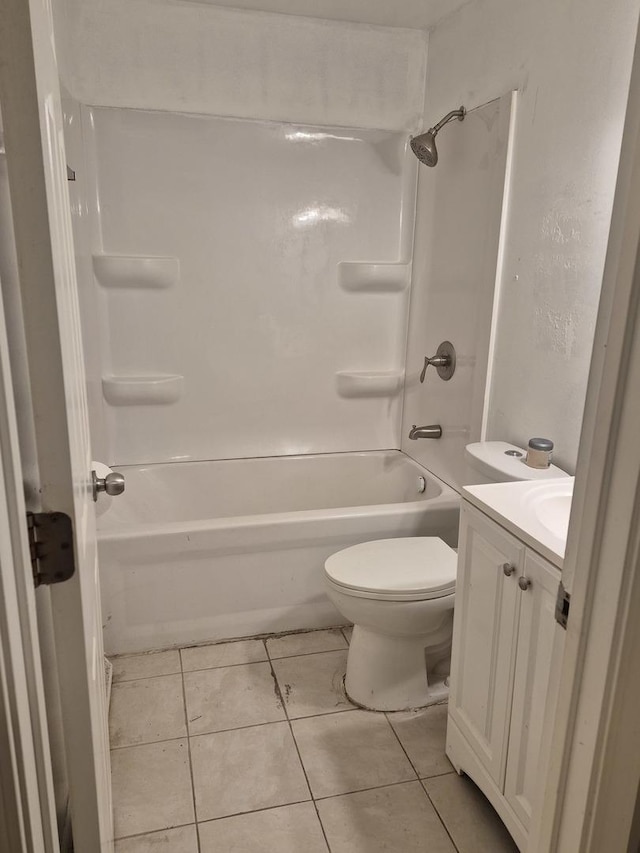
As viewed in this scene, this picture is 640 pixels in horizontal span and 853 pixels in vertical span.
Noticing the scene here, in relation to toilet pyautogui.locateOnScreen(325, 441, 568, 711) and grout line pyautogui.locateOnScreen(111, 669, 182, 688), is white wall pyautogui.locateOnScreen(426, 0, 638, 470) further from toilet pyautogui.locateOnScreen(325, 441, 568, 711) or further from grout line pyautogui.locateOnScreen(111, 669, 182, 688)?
grout line pyautogui.locateOnScreen(111, 669, 182, 688)

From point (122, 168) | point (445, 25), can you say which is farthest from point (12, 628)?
point (445, 25)

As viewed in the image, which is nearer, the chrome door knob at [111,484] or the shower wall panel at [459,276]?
the chrome door knob at [111,484]

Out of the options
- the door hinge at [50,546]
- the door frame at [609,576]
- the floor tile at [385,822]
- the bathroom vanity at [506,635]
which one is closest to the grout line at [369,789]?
the floor tile at [385,822]

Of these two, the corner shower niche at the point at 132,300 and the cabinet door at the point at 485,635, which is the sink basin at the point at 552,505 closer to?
the cabinet door at the point at 485,635

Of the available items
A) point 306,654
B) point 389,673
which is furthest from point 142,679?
point 389,673

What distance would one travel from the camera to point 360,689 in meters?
2.00

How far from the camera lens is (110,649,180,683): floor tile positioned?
2.13 m

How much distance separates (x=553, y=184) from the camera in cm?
190

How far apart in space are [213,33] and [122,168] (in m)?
0.64

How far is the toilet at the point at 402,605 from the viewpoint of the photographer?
185cm

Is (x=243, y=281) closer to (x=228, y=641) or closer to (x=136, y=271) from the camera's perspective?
(x=136, y=271)

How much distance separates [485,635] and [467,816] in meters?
0.50

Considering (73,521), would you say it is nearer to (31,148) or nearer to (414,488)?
(31,148)

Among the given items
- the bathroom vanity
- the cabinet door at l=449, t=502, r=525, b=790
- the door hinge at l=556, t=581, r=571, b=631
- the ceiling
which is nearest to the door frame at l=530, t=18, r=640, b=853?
the door hinge at l=556, t=581, r=571, b=631
